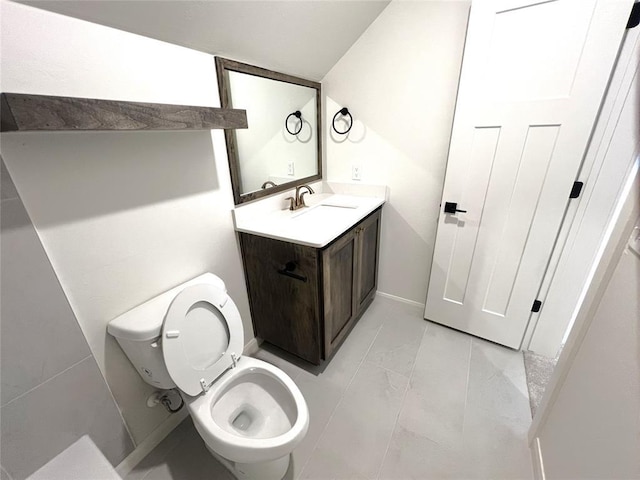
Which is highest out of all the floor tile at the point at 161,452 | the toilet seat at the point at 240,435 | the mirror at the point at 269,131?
the mirror at the point at 269,131

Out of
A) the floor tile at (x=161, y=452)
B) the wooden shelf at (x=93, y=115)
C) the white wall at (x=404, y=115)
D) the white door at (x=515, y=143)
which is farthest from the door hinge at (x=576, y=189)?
the floor tile at (x=161, y=452)

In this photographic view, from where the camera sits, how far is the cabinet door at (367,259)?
1.78m

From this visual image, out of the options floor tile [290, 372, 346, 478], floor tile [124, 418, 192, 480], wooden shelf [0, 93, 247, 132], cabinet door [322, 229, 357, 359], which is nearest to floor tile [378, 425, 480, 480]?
floor tile [290, 372, 346, 478]

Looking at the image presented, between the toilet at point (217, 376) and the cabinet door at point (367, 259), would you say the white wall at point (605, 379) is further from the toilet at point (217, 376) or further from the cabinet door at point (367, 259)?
the cabinet door at point (367, 259)

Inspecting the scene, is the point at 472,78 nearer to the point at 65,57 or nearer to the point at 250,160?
the point at 250,160

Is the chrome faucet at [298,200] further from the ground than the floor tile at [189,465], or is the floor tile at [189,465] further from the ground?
the chrome faucet at [298,200]

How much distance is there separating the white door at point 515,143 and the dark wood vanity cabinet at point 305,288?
0.67 m

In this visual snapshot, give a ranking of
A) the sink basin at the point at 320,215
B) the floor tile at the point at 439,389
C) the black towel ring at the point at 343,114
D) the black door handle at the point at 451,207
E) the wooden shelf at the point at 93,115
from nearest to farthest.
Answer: the wooden shelf at the point at 93,115, the floor tile at the point at 439,389, the sink basin at the point at 320,215, the black door handle at the point at 451,207, the black towel ring at the point at 343,114

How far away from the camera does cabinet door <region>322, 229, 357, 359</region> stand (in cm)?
143

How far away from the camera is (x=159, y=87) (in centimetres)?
108

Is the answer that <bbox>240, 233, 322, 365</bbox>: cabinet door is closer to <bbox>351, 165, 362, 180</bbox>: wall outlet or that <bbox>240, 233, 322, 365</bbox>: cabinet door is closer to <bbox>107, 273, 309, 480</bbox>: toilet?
<bbox>107, 273, 309, 480</bbox>: toilet

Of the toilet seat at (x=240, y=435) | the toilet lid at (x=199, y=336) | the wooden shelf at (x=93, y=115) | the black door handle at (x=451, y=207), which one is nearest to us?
the wooden shelf at (x=93, y=115)

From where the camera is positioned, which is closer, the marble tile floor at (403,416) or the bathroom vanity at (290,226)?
the marble tile floor at (403,416)

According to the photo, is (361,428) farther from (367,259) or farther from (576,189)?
(576,189)
